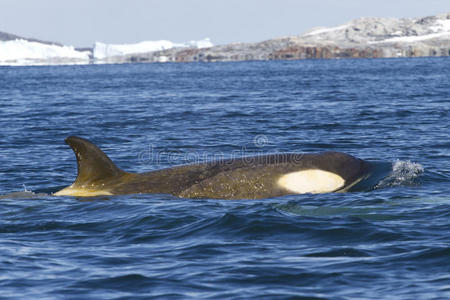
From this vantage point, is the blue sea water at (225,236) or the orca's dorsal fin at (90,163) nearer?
the blue sea water at (225,236)

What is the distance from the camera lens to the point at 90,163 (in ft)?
41.2

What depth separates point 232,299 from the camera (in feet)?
25.3

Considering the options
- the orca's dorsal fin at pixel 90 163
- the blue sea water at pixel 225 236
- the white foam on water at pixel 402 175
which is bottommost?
the blue sea water at pixel 225 236

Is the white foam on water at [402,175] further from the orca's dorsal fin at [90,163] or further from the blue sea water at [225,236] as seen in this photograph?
the orca's dorsal fin at [90,163]

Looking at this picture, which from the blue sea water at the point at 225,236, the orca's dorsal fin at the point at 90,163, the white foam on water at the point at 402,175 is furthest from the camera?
the white foam on water at the point at 402,175

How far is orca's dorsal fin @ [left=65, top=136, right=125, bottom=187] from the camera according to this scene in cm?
1241

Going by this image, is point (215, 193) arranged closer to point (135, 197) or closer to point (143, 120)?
point (135, 197)

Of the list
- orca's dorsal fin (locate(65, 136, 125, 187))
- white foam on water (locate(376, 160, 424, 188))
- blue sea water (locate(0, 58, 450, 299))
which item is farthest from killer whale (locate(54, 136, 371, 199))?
white foam on water (locate(376, 160, 424, 188))

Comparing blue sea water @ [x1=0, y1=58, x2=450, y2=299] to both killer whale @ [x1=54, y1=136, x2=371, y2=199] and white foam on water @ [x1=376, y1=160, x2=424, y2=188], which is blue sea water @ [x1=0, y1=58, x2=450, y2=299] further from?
killer whale @ [x1=54, y1=136, x2=371, y2=199]

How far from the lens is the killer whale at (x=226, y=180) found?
12.9 m

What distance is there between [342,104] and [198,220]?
26.1 m

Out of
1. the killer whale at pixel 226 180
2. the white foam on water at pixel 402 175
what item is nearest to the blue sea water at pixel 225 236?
the white foam on water at pixel 402 175

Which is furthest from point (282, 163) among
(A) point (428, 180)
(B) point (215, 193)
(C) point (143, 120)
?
(C) point (143, 120)

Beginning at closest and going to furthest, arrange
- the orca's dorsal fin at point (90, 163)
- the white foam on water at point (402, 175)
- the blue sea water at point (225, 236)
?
the blue sea water at point (225, 236) → the orca's dorsal fin at point (90, 163) → the white foam on water at point (402, 175)
